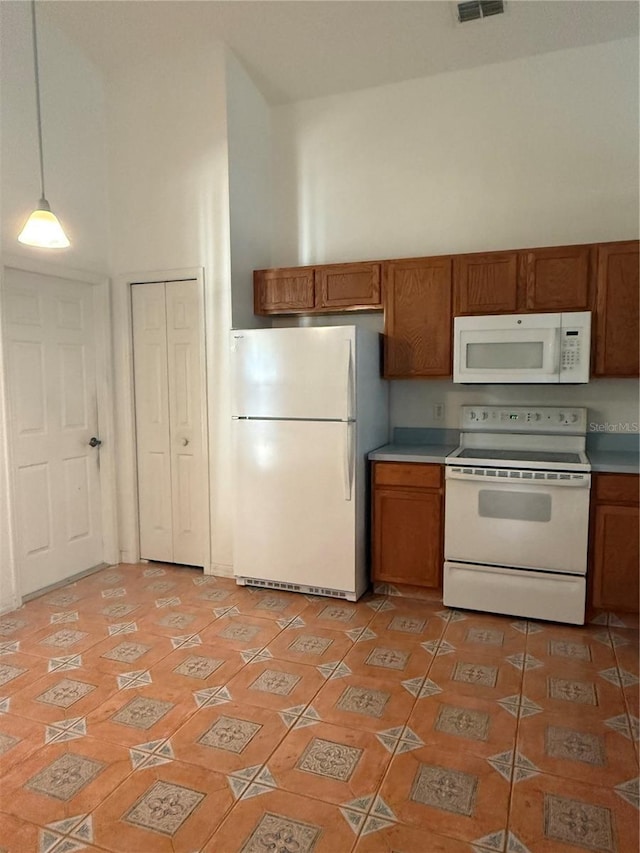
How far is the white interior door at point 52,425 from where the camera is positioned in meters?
3.54

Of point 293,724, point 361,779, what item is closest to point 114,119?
point 293,724

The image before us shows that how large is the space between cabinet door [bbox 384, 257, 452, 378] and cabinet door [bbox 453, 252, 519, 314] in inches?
2.8

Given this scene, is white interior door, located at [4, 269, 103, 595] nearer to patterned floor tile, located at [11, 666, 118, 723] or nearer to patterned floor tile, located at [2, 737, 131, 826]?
patterned floor tile, located at [11, 666, 118, 723]

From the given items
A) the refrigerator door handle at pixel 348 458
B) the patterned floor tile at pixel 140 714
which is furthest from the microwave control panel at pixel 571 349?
the patterned floor tile at pixel 140 714

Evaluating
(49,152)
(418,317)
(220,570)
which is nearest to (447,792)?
(220,570)

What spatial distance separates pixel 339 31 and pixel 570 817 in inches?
156

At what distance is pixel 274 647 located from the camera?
9.74 ft

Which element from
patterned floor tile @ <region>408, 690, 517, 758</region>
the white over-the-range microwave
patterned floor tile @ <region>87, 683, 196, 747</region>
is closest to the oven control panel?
the white over-the-range microwave

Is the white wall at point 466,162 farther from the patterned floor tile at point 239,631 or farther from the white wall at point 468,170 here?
the patterned floor tile at point 239,631

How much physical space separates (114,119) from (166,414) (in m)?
2.08

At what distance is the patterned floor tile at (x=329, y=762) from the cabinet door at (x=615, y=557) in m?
1.64

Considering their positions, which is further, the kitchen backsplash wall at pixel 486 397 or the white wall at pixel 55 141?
the kitchen backsplash wall at pixel 486 397

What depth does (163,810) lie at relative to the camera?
6.09 ft

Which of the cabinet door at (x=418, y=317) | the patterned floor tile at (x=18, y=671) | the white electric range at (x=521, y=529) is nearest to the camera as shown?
the patterned floor tile at (x=18, y=671)
